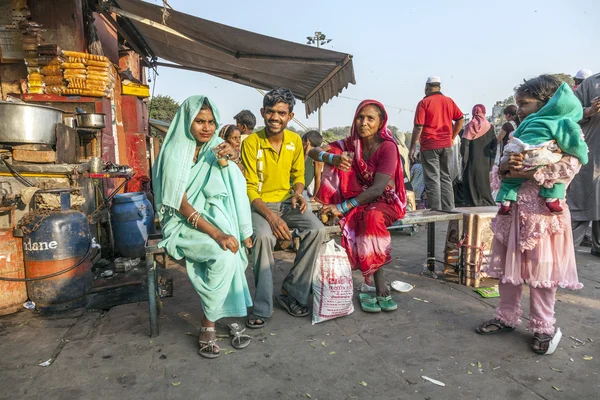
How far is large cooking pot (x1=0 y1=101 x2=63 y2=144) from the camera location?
4156mm

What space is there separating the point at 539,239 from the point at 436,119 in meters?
3.04

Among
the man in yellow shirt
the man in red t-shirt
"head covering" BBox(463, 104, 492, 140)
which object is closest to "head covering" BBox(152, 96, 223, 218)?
the man in yellow shirt

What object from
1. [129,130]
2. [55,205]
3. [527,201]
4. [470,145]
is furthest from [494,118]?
[55,205]

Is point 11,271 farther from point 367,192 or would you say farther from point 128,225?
point 367,192

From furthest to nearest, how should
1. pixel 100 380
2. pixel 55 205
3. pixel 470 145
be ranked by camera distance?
pixel 470 145 < pixel 55 205 < pixel 100 380

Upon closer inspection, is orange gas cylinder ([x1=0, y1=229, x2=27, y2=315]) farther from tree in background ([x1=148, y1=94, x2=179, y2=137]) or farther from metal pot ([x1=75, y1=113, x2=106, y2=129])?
tree in background ([x1=148, y1=94, x2=179, y2=137])

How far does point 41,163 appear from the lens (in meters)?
4.36

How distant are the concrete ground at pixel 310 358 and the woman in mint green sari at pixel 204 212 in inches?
13.0

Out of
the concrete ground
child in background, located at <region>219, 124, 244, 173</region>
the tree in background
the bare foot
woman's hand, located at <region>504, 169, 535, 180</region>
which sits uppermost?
the tree in background

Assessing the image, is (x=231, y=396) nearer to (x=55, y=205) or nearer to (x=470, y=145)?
(x=55, y=205)

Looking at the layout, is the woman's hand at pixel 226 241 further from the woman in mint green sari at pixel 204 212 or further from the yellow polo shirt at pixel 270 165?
the yellow polo shirt at pixel 270 165

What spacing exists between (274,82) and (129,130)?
3158 millimetres

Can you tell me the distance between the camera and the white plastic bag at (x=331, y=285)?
3113mm

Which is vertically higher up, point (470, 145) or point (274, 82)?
point (274, 82)
